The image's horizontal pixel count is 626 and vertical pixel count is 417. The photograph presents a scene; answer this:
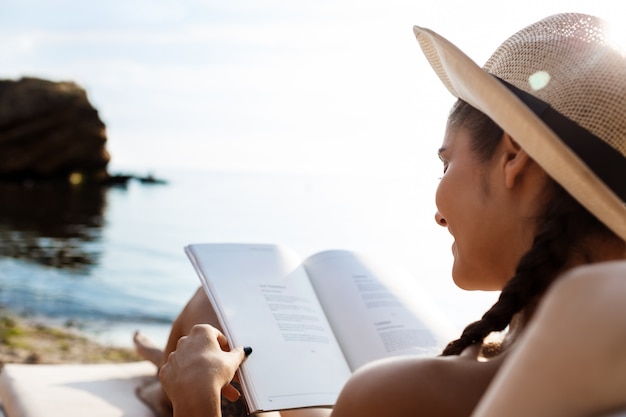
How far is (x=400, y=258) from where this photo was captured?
481 inches

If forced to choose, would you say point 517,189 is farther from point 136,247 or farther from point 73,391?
point 136,247

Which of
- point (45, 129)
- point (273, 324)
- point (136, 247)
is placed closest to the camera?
point (273, 324)

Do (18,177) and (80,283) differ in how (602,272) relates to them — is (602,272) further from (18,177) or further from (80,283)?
(18,177)

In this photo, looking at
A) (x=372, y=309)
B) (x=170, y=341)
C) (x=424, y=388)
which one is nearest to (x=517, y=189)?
(x=424, y=388)

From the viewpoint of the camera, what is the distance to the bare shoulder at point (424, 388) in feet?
3.40

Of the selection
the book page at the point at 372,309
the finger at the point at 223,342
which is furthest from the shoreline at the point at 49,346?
the finger at the point at 223,342

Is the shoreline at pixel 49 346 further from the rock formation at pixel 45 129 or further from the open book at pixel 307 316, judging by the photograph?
the rock formation at pixel 45 129

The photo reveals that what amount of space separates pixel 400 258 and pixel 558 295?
11.7 meters

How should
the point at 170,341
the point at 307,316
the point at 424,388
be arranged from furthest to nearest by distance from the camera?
the point at 170,341 → the point at 307,316 → the point at 424,388

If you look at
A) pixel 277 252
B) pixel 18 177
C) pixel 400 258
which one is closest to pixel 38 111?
pixel 18 177

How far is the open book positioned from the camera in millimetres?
1582

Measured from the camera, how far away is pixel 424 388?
104cm

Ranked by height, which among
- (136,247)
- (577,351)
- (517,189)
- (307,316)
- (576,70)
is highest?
(136,247)

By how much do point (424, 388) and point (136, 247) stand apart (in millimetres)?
13310
